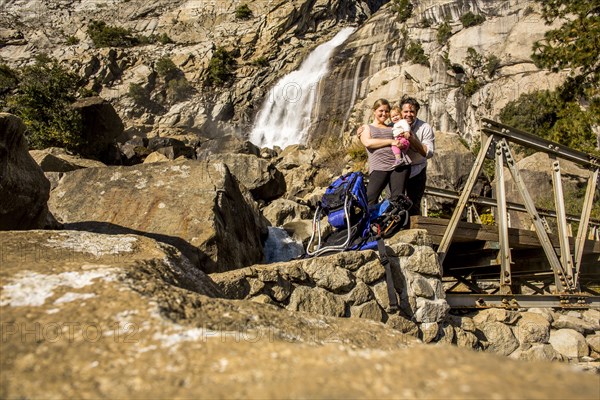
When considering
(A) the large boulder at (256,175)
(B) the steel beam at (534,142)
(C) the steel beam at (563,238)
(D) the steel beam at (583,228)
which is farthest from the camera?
(A) the large boulder at (256,175)

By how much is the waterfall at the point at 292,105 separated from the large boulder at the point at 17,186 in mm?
26540

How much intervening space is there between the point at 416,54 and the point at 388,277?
32251mm

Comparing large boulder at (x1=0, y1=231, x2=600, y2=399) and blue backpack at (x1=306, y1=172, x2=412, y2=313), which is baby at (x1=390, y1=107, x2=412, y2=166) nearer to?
blue backpack at (x1=306, y1=172, x2=412, y2=313)

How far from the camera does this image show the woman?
4395mm

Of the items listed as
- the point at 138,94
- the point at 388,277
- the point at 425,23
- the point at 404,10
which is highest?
the point at 404,10

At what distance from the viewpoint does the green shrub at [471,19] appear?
32156 mm

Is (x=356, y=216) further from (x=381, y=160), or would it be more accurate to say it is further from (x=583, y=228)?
(x=583, y=228)

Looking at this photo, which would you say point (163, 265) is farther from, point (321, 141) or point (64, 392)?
point (321, 141)

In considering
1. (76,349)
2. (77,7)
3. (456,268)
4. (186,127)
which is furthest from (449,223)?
(77,7)

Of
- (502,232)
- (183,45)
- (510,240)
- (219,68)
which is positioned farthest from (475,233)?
(183,45)

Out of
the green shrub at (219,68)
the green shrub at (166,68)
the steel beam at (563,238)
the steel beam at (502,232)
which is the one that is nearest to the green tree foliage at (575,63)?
the steel beam at (563,238)

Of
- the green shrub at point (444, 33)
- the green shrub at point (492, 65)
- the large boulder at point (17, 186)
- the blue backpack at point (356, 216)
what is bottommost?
the blue backpack at point (356, 216)

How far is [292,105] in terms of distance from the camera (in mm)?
34031

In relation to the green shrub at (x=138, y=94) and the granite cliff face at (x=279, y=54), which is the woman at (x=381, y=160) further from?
the green shrub at (x=138, y=94)
